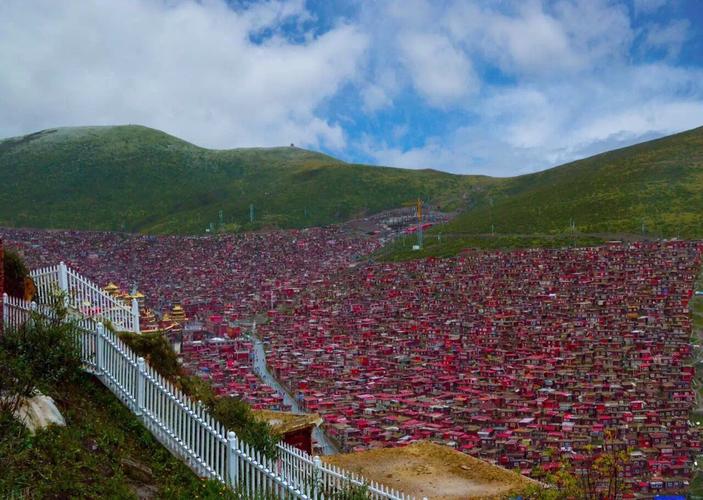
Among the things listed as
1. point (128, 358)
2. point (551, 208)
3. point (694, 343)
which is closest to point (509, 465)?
point (128, 358)

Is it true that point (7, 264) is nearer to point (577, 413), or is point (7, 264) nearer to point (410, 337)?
point (577, 413)

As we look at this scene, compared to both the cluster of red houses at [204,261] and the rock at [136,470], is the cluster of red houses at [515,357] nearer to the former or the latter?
the cluster of red houses at [204,261]

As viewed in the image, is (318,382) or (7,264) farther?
(318,382)

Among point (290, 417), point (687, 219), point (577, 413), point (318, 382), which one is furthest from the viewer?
point (687, 219)

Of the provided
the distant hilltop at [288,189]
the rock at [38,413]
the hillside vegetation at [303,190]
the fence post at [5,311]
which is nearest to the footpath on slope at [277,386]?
the fence post at [5,311]

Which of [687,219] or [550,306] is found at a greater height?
[687,219]

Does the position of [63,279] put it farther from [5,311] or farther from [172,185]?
[172,185]

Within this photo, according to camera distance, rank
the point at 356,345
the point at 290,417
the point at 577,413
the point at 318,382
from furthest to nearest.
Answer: the point at 356,345 < the point at 318,382 < the point at 577,413 < the point at 290,417
